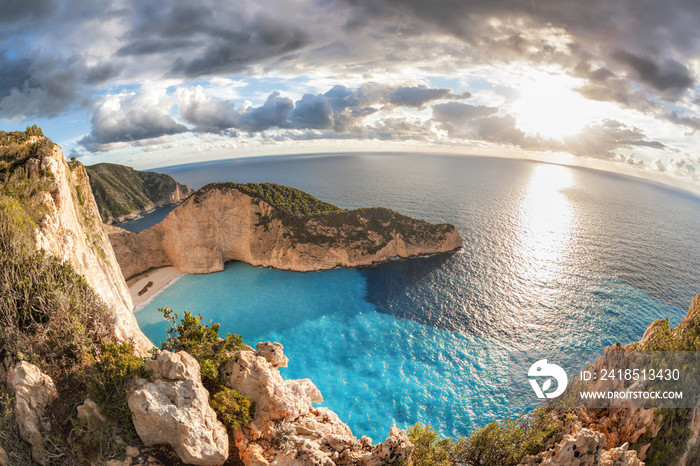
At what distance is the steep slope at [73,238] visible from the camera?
16938mm

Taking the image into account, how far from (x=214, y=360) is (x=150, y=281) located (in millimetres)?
44778

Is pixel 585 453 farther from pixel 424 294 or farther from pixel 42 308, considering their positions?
pixel 424 294

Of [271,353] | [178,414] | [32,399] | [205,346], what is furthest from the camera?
[271,353]

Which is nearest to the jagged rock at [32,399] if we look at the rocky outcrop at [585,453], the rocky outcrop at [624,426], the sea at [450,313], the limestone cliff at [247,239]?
the rocky outcrop at [585,453]

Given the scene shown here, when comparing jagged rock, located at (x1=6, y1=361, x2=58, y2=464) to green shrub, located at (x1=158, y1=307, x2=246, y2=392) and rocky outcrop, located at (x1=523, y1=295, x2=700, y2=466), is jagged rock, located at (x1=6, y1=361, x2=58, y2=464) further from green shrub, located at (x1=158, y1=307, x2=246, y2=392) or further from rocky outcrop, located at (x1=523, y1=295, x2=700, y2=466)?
rocky outcrop, located at (x1=523, y1=295, x2=700, y2=466)

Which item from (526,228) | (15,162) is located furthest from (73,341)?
(526,228)

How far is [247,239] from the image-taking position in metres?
55.1

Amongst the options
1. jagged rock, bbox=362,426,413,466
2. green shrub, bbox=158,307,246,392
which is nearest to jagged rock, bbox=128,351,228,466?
green shrub, bbox=158,307,246,392

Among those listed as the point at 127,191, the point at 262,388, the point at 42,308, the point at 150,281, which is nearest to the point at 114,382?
the point at 42,308

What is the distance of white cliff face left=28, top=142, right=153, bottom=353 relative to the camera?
16.9 metres

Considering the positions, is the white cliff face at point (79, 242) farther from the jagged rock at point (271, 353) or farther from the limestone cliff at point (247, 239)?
the limestone cliff at point (247, 239)

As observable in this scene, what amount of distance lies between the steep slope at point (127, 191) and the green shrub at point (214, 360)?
108m

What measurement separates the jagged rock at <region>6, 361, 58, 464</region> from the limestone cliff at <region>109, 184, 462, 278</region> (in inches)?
1641

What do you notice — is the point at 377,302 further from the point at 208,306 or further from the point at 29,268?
the point at 29,268
